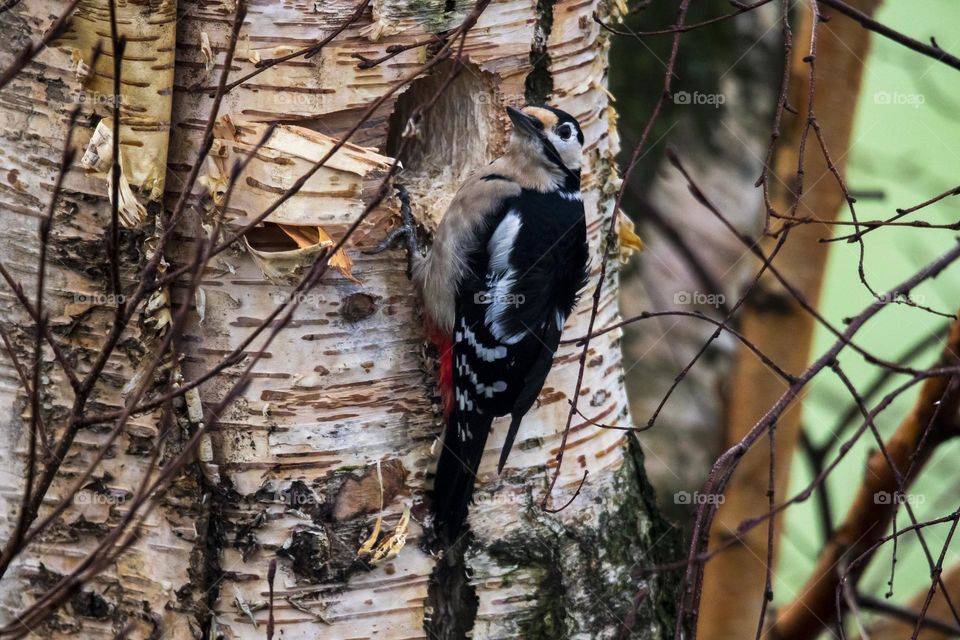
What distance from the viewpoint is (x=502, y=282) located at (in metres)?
3.10

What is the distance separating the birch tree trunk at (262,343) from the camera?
230cm

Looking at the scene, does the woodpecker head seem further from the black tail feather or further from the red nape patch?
the black tail feather

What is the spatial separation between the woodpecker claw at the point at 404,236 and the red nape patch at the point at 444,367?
8.2 inches


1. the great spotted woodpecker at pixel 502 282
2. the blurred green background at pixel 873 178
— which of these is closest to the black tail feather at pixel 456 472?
the great spotted woodpecker at pixel 502 282

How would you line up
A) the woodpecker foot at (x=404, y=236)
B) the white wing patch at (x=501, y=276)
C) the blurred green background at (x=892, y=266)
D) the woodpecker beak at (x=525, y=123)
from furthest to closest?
the blurred green background at (x=892, y=266) → the white wing patch at (x=501, y=276) → the woodpecker beak at (x=525, y=123) → the woodpecker foot at (x=404, y=236)

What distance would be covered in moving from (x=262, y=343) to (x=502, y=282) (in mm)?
953

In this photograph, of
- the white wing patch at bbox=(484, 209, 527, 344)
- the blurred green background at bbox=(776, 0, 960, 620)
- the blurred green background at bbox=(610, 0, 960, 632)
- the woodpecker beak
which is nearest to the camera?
the woodpecker beak

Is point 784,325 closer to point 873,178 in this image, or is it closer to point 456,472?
point 456,472

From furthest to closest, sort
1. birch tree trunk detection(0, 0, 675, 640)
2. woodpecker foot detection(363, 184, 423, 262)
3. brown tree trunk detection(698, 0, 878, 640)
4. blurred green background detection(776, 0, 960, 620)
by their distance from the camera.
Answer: blurred green background detection(776, 0, 960, 620), brown tree trunk detection(698, 0, 878, 640), woodpecker foot detection(363, 184, 423, 262), birch tree trunk detection(0, 0, 675, 640)

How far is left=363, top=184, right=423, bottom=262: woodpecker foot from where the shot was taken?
252 cm

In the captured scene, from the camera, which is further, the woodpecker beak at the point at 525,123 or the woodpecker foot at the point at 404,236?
the woodpecker beak at the point at 525,123

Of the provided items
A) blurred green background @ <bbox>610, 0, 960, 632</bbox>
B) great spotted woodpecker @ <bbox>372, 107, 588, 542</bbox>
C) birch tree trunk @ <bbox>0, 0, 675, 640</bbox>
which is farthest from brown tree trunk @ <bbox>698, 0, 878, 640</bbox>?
birch tree trunk @ <bbox>0, 0, 675, 640</bbox>

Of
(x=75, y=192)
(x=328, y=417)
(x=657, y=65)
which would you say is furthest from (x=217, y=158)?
(x=657, y=65)

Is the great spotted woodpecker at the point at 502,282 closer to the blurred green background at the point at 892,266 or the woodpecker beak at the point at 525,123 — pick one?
the woodpecker beak at the point at 525,123
